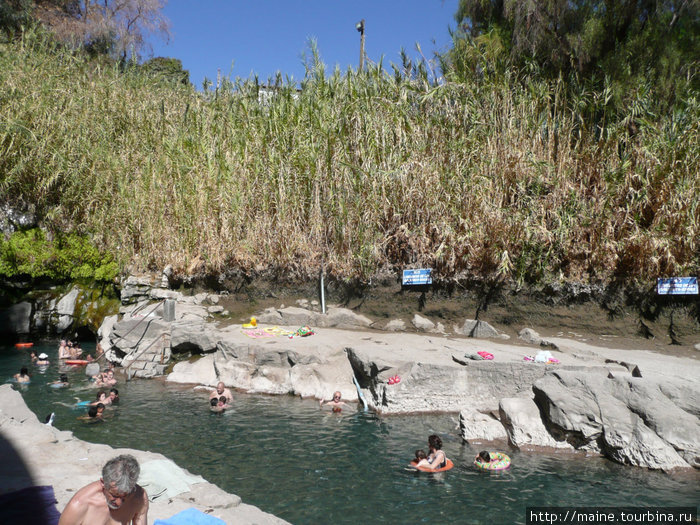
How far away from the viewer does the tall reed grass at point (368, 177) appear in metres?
9.73

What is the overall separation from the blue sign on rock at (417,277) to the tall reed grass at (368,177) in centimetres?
32

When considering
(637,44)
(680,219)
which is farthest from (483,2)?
(680,219)

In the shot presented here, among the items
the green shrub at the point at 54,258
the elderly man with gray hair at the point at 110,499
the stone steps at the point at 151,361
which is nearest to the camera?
the elderly man with gray hair at the point at 110,499

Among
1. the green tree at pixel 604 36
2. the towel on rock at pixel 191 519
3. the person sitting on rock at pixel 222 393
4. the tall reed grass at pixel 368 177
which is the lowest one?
the person sitting on rock at pixel 222 393

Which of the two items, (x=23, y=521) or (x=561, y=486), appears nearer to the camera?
(x=23, y=521)

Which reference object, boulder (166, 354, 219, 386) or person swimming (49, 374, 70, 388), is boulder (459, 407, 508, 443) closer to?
boulder (166, 354, 219, 386)

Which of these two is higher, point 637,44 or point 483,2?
point 483,2

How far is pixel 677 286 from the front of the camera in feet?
29.1

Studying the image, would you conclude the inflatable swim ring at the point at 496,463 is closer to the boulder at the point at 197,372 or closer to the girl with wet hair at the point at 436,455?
the girl with wet hair at the point at 436,455

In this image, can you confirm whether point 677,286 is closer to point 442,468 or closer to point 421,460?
point 442,468

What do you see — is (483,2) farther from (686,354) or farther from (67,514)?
(67,514)

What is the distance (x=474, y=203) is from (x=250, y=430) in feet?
20.8

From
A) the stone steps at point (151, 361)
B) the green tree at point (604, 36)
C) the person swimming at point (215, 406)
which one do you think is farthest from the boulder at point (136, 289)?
the green tree at point (604, 36)

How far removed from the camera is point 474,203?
10758mm
